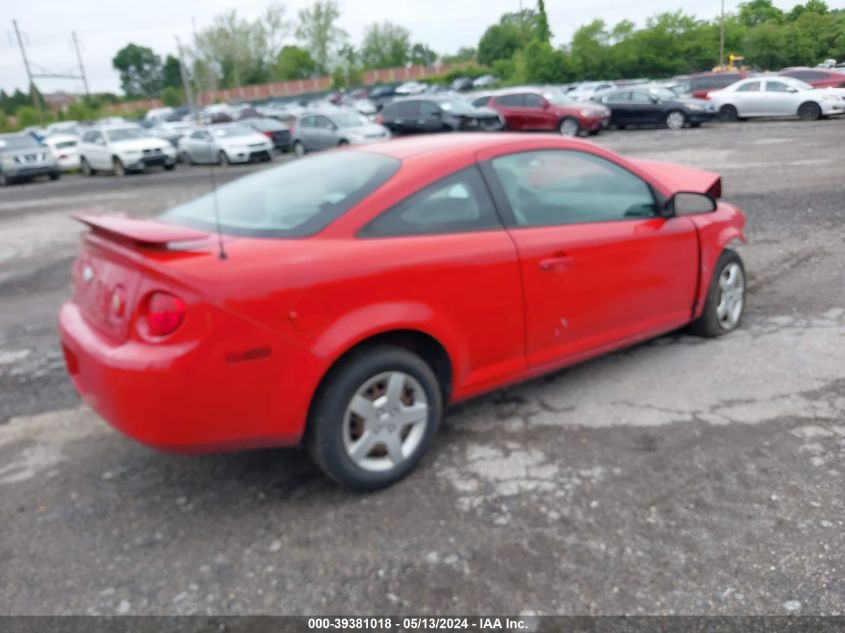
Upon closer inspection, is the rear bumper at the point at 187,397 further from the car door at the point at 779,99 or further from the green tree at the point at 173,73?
the car door at the point at 779,99

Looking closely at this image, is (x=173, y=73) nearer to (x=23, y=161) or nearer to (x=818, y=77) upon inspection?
(x=23, y=161)

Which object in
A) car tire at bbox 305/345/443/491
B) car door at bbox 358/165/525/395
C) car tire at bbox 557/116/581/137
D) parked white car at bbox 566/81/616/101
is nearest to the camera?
car tire at bbox 305/345/443/491

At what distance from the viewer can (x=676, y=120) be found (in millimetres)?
23891

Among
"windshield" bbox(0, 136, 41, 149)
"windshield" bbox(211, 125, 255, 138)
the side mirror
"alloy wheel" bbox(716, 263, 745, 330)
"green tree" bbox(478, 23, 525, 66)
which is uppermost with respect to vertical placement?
"green tree" bbox(478, 23, 525, 66)

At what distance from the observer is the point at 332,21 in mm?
83688

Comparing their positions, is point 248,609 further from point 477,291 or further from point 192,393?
point 477,291

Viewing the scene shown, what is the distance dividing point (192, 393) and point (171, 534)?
2.34 ft

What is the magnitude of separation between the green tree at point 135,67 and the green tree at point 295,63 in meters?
13.6

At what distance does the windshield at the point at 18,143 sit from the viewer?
75.9 feet

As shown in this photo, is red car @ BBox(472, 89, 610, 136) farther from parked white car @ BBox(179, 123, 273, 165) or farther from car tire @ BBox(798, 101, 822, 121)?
parked white car @ BBox(179, 123, 273, 165)

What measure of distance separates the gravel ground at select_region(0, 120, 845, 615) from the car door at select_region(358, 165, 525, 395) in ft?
1.70

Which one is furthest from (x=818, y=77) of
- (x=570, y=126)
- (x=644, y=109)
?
(x=570, y=126)

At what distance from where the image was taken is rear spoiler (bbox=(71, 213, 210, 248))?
3.04 metres

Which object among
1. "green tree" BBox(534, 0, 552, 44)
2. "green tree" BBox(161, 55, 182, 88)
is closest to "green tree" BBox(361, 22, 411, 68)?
"green tree" BBox(161, 55, 182, 88)
